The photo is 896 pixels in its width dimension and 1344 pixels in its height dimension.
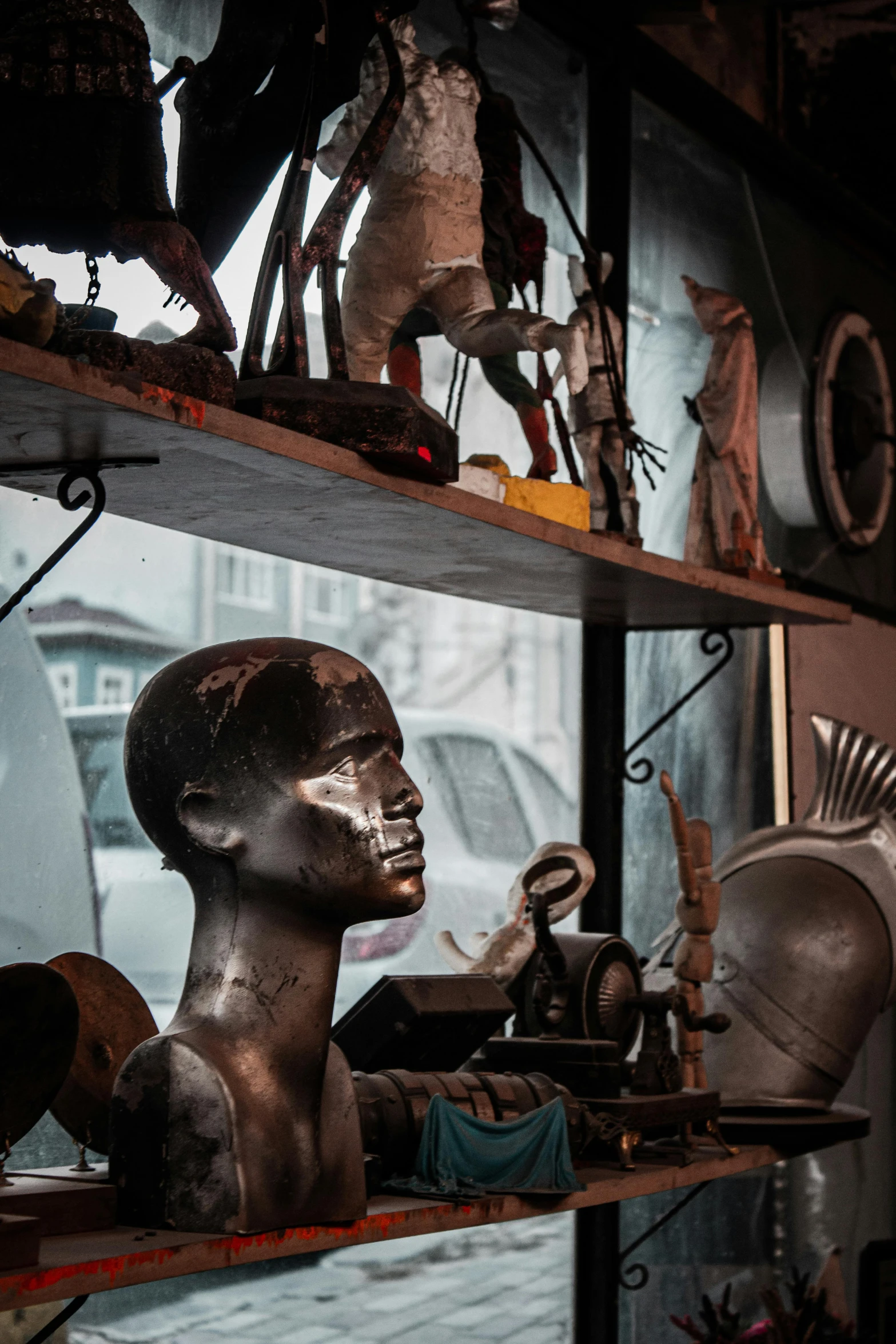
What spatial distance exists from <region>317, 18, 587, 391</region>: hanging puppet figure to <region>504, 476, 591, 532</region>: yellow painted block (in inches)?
5.4

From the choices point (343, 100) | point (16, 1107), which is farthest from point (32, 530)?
point (16, 1107)

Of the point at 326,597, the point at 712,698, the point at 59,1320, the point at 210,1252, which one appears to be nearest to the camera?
the point at 210,1252

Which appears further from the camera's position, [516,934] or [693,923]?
[693,923]

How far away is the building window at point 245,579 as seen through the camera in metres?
2.07

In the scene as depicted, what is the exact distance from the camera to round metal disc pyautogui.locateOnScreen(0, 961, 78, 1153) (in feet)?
4.11

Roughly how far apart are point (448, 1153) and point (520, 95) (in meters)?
1.82

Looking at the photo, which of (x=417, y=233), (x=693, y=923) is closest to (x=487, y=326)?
(x=417, y=233)

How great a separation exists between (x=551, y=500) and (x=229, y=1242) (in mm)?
919

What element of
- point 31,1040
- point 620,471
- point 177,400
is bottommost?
Result: point 31,1040

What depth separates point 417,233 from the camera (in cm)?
179

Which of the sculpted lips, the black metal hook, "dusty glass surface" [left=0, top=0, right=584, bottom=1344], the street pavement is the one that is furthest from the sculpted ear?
the street pavement

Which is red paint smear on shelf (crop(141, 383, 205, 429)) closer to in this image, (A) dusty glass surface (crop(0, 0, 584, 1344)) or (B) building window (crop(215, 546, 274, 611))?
(A) dusty glass surface (crop(0, 0, 584, 1344))

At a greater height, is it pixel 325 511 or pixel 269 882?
pixel 325 511

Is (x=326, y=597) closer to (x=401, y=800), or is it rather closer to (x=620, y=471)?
(x=620, y=471)
